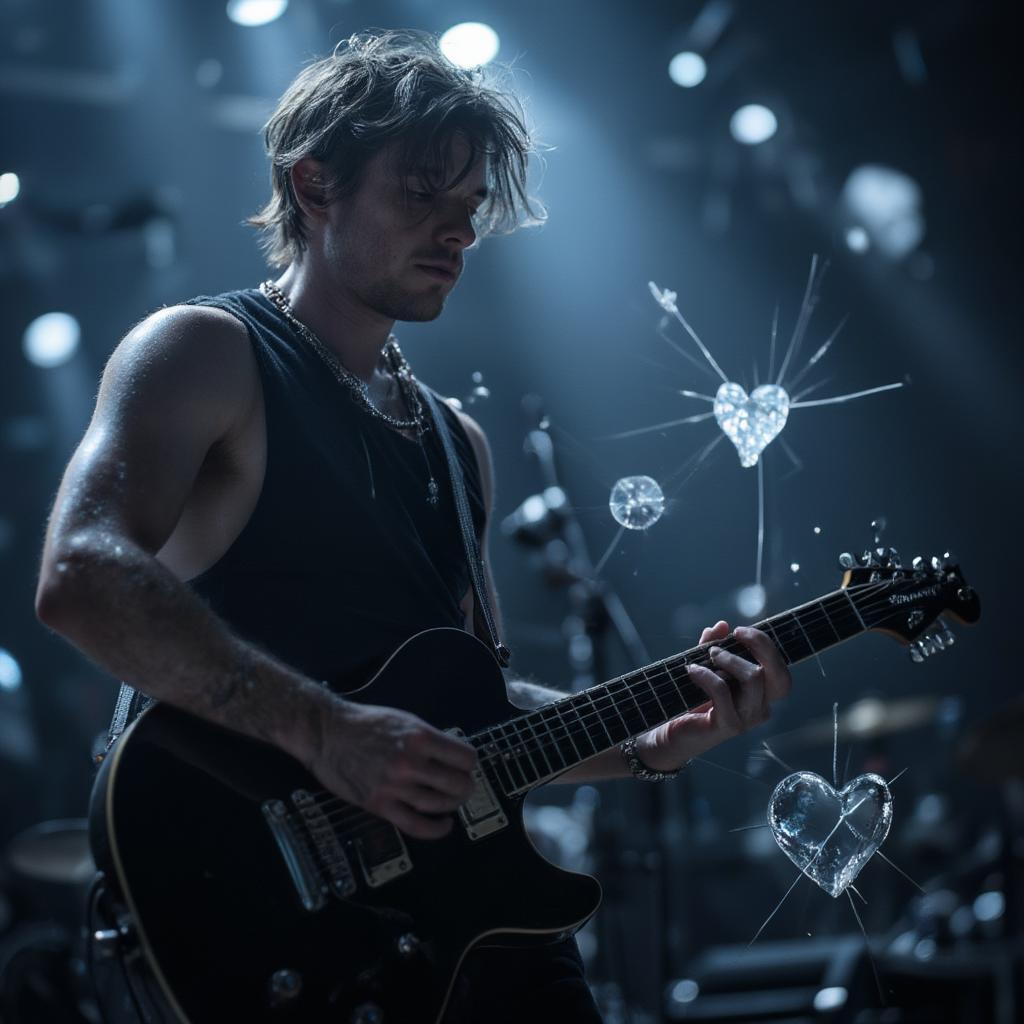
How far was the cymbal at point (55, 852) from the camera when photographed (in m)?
3.89

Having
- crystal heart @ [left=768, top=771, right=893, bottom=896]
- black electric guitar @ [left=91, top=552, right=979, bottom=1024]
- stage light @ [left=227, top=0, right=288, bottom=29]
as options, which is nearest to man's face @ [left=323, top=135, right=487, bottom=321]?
black electric guitar @ [left=91, top=552, right=979, bottom=1024]

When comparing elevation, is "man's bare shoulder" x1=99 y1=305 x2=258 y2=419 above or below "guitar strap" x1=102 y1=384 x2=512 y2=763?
above

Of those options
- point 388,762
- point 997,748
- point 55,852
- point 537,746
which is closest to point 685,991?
point 997,748

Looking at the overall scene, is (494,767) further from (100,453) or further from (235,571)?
(100,453)

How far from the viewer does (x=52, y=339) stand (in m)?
6.11

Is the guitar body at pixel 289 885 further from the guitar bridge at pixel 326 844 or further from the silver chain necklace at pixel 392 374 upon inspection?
the silver chain necklace at pixel 392 374

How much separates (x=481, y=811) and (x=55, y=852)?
3145mm

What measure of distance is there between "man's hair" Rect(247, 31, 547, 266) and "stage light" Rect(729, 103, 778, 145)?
348 centimetres

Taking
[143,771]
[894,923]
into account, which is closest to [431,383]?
[143,771]

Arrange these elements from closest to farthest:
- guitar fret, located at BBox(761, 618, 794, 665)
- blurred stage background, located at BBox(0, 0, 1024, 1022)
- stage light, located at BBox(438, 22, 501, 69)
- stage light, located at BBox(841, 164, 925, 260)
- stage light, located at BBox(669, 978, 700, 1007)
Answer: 1. guitar fret, located at BBox(761, 618, 794, 665)
2. blurred stage background, located at BBox(0, 0, 1024, 1022)
3. stage light, located at BBox(669, 978, 700, 1007)
4. stage light, located at BBox(438, 22, 501, 69)
5. stage light, located at BBox(841, 164, 925, 260)

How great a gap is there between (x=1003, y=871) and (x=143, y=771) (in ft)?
11.7

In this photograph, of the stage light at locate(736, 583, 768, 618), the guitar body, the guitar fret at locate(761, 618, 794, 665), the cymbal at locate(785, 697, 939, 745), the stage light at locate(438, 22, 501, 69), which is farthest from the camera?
the cymbal at locate(785, 697, 939, 745)

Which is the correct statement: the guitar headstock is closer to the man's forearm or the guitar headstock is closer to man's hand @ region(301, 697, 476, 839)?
man's hand @ region(301, 697, 476, 839)

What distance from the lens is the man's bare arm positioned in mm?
1338
